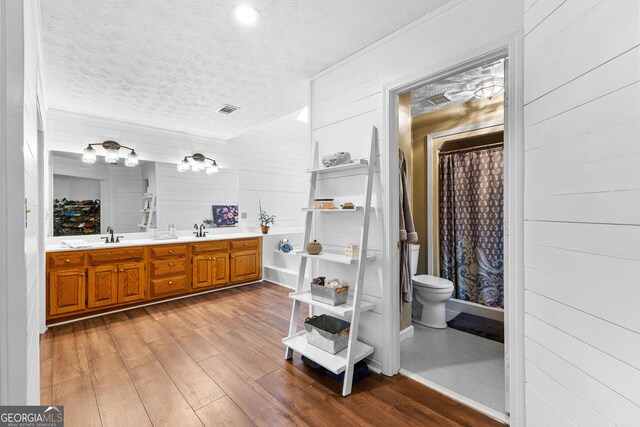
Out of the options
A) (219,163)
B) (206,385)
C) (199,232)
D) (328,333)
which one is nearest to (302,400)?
(328,333)

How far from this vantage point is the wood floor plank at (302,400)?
165 centimetres

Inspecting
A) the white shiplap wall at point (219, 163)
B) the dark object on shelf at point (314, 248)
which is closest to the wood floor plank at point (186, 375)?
the dark object on shelf at point (314, 248)

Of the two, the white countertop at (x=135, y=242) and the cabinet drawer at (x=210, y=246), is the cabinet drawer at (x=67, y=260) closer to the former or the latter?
the white countertop at (x=135, y=242)

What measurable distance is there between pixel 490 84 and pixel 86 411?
415 centimetres

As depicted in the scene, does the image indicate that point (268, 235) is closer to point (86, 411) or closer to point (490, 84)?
point (86, 411)

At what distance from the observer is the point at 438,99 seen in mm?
3156

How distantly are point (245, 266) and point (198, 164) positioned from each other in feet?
6.05

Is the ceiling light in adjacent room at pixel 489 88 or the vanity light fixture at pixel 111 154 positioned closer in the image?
the ceiling light in adjacent room at pixel 489 88

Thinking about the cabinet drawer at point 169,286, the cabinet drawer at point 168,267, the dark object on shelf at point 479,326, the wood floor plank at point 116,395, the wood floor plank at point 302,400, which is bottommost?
the wood floor plank at point 116,395

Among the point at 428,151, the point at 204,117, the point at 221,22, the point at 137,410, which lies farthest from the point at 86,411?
the point at 428,151

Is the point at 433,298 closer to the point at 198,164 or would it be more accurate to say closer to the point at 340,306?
the point at 340,306

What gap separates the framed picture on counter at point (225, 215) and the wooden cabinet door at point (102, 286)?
5.47 ft

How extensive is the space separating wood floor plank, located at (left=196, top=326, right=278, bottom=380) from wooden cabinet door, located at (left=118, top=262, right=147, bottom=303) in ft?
4.26

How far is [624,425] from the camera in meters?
0.65
